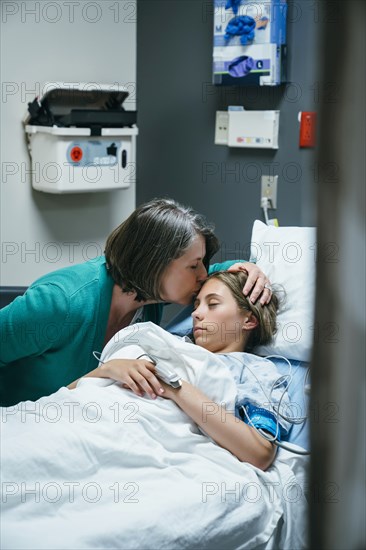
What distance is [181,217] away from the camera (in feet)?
6.35

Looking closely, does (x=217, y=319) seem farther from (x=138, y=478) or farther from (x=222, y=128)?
(x=222, y=128)

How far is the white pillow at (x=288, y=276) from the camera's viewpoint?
1991 mm

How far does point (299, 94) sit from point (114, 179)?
36.0 inches

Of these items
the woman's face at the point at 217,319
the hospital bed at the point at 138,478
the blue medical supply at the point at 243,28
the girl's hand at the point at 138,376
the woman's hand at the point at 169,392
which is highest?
the blue medical supply at the point at 243,28

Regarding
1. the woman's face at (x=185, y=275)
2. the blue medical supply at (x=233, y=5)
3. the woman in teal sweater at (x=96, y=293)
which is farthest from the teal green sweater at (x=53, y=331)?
the blue medical supply at (x=233, y=5)

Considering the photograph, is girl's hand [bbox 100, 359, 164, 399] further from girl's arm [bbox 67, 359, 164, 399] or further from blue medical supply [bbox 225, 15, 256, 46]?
blue medical supply [bbox 225, 15, 256, 46]

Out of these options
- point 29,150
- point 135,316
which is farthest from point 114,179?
point 135,316

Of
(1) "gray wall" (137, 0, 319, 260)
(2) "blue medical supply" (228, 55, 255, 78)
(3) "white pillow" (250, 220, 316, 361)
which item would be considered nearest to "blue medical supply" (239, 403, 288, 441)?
(3) "white pillow" (250, 220, 316, 361)

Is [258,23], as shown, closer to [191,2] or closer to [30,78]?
[191,2]

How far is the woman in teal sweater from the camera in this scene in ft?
6.02

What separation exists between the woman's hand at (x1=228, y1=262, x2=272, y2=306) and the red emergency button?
1194 mm

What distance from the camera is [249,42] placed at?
2.71 m

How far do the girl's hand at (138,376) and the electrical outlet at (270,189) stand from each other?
1365 mm

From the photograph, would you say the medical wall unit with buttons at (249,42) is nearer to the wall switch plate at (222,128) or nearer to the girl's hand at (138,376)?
the wall switch plate at (222,128)
